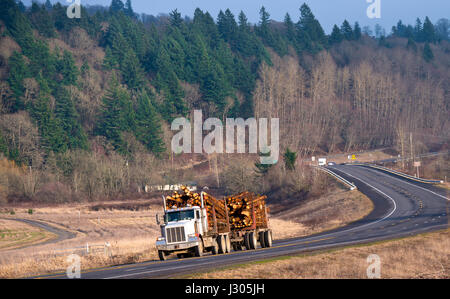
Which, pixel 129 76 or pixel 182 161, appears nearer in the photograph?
pixel 182 161

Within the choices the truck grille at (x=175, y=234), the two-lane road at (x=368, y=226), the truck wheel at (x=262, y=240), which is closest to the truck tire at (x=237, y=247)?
the two-lane road at (x=368, y=226)

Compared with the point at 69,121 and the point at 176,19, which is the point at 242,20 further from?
the point at 69,121

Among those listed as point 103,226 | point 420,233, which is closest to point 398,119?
point 103,226

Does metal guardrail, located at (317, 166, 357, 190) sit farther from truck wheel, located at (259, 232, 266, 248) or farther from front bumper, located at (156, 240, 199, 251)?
front bumper, located at (156, 240, 199, 251)

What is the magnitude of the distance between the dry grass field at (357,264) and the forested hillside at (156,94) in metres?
77.8

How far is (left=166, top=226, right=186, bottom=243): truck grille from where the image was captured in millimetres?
29188

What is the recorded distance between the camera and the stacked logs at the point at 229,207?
1241 inches

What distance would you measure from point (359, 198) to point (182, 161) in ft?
192

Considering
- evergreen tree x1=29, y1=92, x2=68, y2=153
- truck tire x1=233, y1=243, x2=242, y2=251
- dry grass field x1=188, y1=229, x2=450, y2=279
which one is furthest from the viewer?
evergreen tree x1=29, y1=92, x2=68, y2=153

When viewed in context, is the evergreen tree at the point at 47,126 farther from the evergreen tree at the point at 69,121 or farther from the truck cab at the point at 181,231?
the truck cab at the point at 181,231

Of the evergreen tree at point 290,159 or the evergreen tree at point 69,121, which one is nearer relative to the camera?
the evergreen tree at point 290,159

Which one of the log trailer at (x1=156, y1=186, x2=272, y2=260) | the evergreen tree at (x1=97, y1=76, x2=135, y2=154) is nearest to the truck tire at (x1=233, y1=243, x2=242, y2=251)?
the log trailer at (x1=156, y1=186, x2=272, y2=260)
